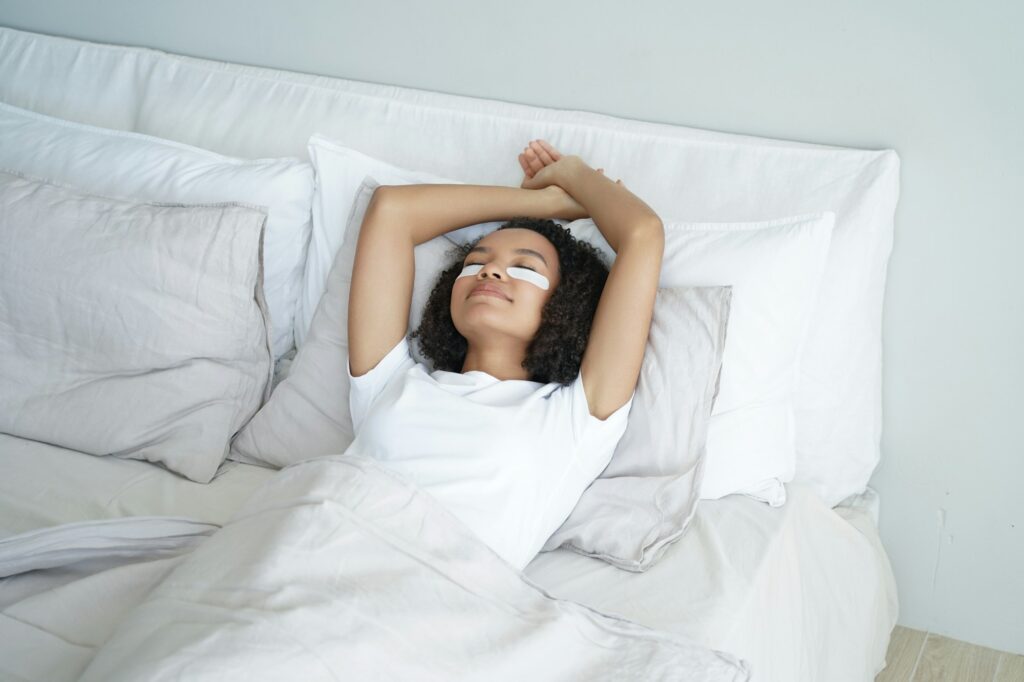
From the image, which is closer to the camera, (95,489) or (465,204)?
(95,489)

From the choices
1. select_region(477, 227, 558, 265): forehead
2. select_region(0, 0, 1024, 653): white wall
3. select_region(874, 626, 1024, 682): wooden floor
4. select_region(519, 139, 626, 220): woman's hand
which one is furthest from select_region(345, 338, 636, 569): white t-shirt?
select_region(874, 626, 1024, 682): wooden floor

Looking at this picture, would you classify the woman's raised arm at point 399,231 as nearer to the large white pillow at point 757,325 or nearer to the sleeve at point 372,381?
the sleeve at point 372,381

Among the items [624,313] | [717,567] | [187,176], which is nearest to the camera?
[717,567]

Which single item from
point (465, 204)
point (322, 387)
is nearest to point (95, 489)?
point (322, 387)

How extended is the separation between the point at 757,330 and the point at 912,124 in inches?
18.2

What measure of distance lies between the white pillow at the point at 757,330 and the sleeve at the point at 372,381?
411 mm

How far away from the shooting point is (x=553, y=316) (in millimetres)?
1607

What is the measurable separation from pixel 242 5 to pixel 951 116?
1.56 metres

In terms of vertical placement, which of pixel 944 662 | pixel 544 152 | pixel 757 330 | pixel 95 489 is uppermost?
pixel 544 152

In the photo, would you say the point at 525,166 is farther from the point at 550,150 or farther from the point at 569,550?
the point at 569,550

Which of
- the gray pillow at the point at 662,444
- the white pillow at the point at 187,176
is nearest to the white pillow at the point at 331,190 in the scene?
the white pillow at the point at 187,176

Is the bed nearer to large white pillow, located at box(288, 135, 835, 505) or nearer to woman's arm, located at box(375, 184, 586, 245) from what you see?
large white pillow, located at box(288, 135, 835, 505)

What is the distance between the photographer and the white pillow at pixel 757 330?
5.32 feet

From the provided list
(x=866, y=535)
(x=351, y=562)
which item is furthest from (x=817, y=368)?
(x=351, y=562)
